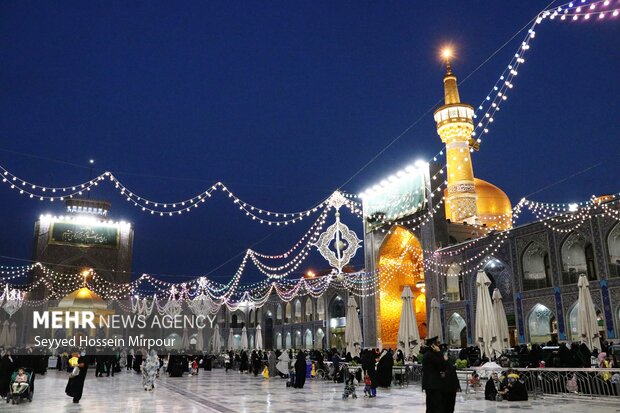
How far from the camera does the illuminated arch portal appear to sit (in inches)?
1111

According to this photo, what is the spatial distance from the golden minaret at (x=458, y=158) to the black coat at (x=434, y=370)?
23347 millimetres

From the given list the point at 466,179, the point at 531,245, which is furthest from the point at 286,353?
the point at 466,179

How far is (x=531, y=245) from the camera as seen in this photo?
21.9 m

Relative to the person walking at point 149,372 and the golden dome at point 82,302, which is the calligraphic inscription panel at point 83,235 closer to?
the golden dome at point 82,302

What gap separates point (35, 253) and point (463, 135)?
36813 mm

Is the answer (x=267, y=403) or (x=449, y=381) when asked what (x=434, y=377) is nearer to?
(x=449, y=381)

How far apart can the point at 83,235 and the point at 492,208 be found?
34783 mm

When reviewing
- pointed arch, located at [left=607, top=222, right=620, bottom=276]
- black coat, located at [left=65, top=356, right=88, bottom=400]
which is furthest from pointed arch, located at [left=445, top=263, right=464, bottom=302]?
black coat, located at [left=65, top=356, right=88, bottom=400]

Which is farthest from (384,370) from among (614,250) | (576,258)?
(576,258)

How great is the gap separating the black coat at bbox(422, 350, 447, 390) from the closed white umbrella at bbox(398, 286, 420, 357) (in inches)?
428

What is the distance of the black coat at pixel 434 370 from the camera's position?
5934 mm

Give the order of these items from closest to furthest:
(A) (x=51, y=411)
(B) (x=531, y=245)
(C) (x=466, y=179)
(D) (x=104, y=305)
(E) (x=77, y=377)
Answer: (A) (x=51, y=411)
(E) (x=77, y=377)
(B) (x=531, y=245)
(C) (x=466, y=179)
(D) (x=104, y=305)

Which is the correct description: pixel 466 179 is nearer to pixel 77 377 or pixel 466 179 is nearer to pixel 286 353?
pixel 286 353

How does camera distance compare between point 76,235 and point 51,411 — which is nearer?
point 51,411
